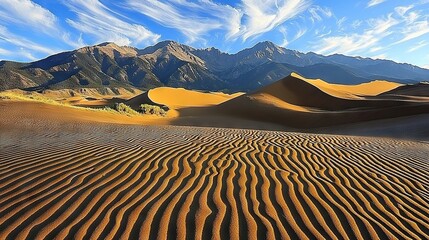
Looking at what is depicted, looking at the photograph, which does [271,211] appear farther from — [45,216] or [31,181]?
[31,181]

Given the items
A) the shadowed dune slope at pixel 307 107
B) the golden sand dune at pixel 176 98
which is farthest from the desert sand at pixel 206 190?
the golden sand dune at pixel 176 98

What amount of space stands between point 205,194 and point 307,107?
2640 centimetres

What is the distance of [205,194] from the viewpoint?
182 inches

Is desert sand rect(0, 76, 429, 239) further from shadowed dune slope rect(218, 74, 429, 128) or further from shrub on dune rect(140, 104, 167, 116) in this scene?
shrub on dune rect(140, 104, 167, 116)

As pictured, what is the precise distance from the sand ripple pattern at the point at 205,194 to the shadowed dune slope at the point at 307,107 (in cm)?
1449

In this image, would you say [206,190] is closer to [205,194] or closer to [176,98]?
[205,194]

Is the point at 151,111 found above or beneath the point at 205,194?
beneath

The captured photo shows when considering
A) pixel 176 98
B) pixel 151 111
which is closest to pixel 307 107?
pixel 151 111

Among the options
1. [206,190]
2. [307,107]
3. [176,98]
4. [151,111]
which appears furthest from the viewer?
[176,98]

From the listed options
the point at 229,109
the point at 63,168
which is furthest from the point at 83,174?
the point at 229,109

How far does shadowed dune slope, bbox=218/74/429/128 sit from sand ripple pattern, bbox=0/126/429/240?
14.5 meters

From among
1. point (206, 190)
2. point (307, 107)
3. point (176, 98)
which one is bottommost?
point (176, 98)

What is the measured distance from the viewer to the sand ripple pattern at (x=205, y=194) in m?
3.60

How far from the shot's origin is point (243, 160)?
6.88 metres
